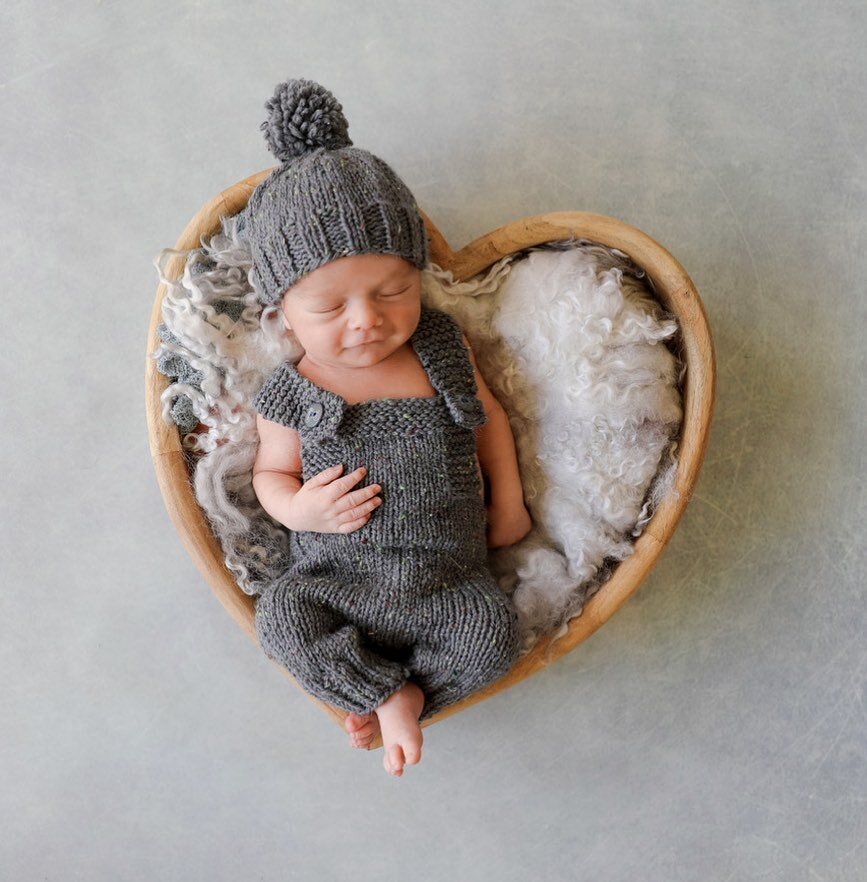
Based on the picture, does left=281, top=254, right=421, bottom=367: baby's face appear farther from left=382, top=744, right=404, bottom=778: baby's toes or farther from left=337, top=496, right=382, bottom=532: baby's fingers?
left=382, top=744, right=404, bottom=778: baby's toes

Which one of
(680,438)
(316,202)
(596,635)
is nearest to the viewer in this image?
(316,202)

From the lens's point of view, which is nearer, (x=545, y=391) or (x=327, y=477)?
(x=327, y=477)

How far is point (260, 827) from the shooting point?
4.46 feet

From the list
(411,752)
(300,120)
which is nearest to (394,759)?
A: (411,752)

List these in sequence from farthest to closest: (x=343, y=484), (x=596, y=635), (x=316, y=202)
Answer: (x=596, y=635)
(x=343, y=484)
(x=316, y=202)

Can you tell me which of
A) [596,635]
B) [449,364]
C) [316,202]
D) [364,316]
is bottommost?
[596,635]

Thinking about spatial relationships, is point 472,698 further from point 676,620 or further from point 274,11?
point 274,11

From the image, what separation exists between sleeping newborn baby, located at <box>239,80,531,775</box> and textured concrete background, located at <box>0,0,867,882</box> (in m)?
0.31

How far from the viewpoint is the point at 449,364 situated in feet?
3.73

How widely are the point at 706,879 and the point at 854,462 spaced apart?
2.45 ft

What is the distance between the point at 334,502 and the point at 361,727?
31 centimetres

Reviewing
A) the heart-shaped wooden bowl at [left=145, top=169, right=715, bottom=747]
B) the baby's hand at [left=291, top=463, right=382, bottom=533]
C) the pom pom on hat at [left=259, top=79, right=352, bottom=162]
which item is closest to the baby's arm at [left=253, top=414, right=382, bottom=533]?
the baby's hand at [left=291, top=463, right=382, bottom=533]

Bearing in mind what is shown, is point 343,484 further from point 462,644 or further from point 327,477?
point 462,644

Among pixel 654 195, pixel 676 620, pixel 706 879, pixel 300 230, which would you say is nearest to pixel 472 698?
pixel 676 620
